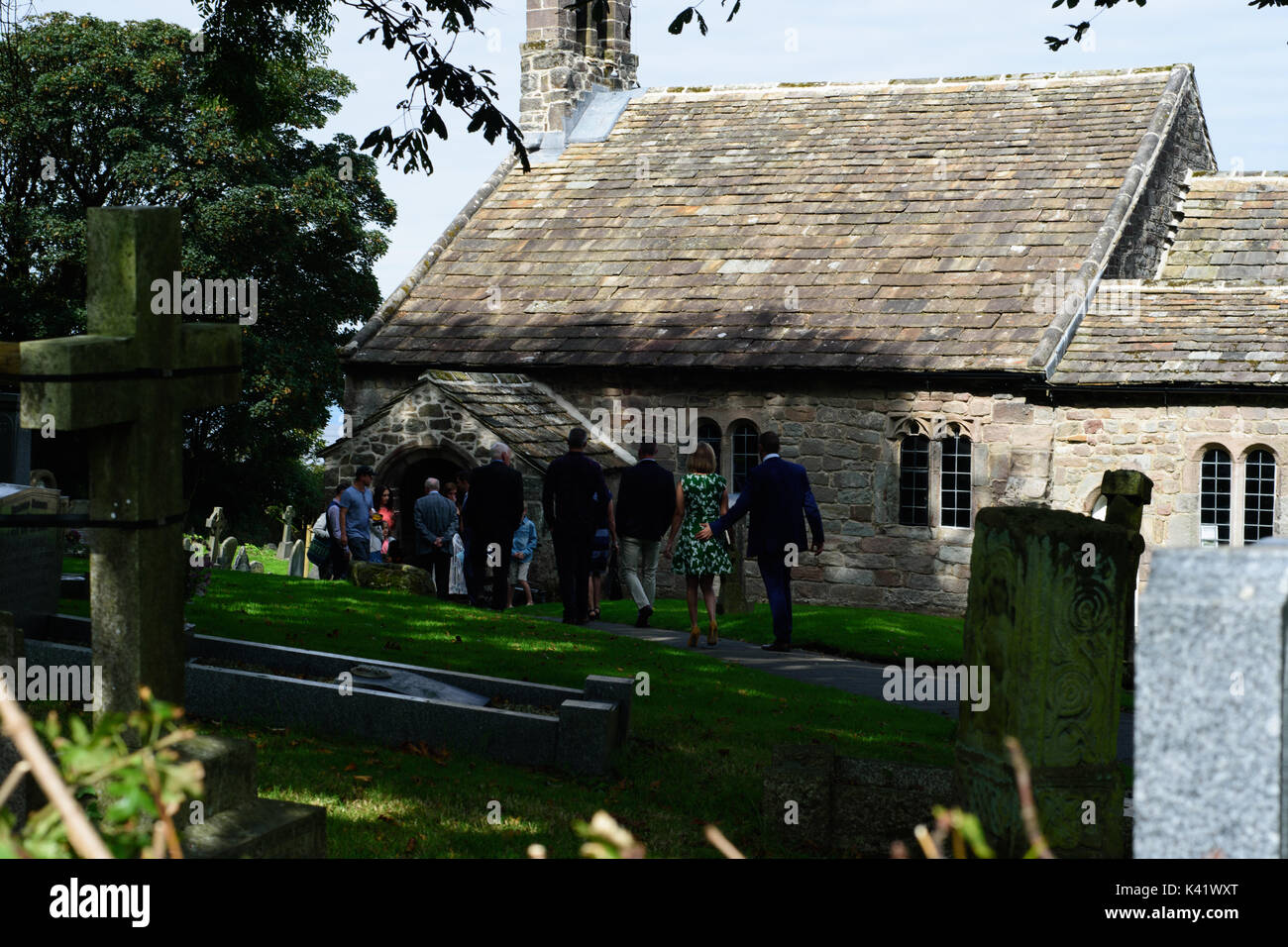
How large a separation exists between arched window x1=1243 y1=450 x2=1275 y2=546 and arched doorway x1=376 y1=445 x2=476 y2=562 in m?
10.5

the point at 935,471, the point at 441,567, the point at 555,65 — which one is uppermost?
the point at 555,65

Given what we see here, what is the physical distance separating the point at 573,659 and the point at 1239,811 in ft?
30.0

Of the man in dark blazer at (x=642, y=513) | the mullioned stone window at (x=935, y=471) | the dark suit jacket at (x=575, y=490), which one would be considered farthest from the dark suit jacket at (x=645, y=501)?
the mullioned stone window at (x=935, y=471)

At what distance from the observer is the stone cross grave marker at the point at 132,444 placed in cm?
458

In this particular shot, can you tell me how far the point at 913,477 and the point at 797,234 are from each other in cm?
476

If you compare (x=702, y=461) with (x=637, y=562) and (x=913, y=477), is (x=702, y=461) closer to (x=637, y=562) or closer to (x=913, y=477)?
(x=637, y=562)

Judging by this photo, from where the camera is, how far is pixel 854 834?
7141 mm

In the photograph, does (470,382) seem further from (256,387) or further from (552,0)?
(256,387)

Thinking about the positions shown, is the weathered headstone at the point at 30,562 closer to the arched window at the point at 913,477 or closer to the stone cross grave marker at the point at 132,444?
the stone cross grave marker at the point at 132,444

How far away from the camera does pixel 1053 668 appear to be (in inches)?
230

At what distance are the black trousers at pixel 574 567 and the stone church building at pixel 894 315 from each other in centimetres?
437

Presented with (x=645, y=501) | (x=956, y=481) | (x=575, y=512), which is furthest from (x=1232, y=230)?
(x=575, y=512)
